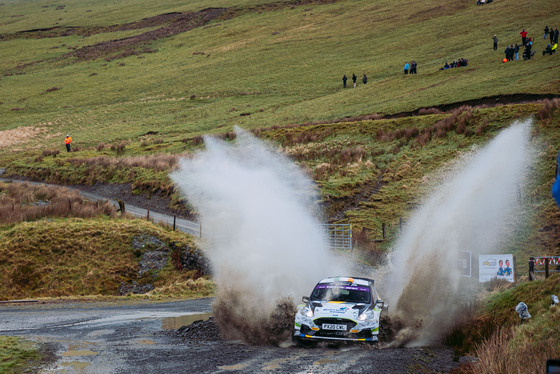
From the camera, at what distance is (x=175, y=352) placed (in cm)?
1453

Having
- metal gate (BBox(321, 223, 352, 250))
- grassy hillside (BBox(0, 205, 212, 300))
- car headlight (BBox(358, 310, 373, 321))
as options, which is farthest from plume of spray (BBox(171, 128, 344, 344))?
car headlight (BBox(358, 310, 373, 321))

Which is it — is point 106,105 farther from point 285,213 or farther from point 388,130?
point 285,213

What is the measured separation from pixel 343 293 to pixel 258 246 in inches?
265

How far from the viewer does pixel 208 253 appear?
1259 inches

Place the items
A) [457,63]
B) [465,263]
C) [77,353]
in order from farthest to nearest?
[457,63]
[465,263]
[77,353]

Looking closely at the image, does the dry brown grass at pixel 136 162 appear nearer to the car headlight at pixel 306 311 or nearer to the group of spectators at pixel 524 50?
the group of spectators at pixel 524 50

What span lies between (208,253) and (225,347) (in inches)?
673

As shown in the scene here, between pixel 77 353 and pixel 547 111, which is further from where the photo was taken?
pixel 547 111

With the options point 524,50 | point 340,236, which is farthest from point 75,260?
point 524,50

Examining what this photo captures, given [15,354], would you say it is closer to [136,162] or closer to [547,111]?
[547,111]

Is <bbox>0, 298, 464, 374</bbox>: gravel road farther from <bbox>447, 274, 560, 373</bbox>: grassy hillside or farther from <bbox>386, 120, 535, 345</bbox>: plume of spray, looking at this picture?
<bbox>386, 120, 535, 345</bbox>: plume of spray

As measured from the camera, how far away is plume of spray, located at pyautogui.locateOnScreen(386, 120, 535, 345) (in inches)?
693

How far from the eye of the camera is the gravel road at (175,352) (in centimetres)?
1267

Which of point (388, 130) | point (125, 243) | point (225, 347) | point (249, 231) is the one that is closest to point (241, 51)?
point (388, 130)
